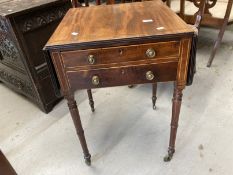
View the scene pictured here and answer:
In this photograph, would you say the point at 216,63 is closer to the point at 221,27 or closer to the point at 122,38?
the point at 221,27

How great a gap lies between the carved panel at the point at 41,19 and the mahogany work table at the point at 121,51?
1.65 ft

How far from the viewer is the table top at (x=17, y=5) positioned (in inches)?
55.2

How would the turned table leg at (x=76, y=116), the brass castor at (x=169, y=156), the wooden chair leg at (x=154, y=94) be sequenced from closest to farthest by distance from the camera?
the turned table leg at (x=76, y=116) → the brass castor at (x=169, y=156) → the wooden chair leg at (x=154, y=94)

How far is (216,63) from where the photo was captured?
7.09 feet

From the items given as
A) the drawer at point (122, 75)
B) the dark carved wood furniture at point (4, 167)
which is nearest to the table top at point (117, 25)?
the drawer at point (122, 75)

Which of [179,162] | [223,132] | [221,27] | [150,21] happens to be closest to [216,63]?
[221,27]

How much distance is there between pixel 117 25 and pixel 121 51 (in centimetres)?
16

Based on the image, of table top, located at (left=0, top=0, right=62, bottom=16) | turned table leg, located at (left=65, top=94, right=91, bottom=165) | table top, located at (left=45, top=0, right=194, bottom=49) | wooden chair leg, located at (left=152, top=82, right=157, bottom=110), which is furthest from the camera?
wooden chair leg, located at (left=152, top=82, right=157, bottom=110)

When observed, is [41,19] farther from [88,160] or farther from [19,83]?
[88,160]

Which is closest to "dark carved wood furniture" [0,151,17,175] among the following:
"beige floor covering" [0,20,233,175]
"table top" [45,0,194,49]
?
"beige floor covering" [0,20,233,175]

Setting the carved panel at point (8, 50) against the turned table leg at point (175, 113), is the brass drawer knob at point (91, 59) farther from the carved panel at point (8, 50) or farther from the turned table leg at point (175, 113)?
the carved panel at point (8, 50)

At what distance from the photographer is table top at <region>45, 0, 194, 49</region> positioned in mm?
908

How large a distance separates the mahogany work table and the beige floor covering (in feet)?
1.44

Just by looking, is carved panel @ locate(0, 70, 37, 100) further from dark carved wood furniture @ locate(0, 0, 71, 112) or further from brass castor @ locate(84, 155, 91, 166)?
brass castor @ locate(84, 155, 91, 166)
